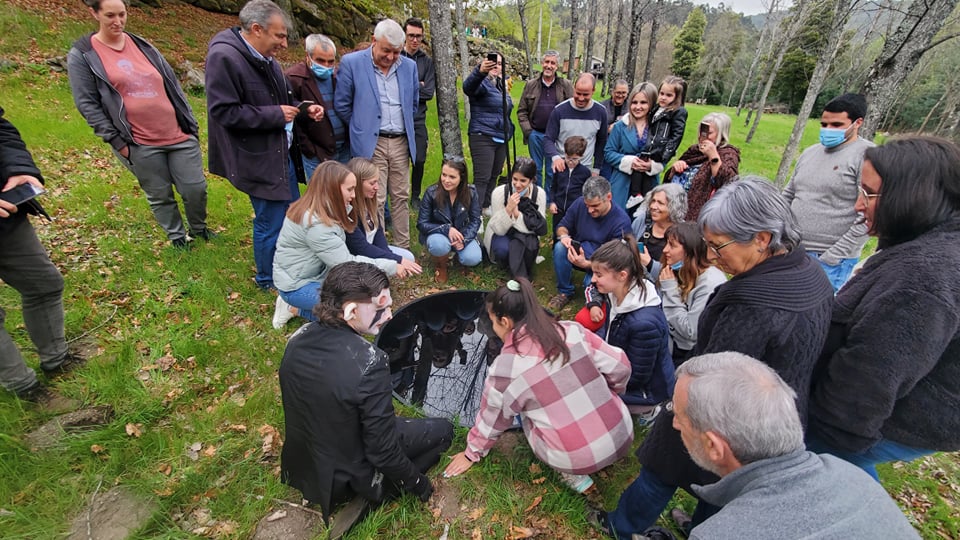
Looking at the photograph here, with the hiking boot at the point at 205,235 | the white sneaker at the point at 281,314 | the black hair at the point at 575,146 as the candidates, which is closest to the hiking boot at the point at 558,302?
the black hair at the point at 575,146

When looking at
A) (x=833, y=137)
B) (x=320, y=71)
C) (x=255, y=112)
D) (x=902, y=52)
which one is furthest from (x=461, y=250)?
(x=902, y=52)

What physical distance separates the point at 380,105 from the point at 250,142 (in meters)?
1.38

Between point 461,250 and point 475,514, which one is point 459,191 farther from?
point 475,514

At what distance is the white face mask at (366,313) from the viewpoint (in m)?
1.90

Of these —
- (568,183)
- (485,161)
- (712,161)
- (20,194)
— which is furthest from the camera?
(485,161)

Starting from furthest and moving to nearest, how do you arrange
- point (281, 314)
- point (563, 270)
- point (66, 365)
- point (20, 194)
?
1. point (563, 270)
2. point (281, 314)
3. point (66, 365)
4. point (20, 194)

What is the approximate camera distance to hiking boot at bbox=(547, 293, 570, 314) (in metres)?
4.26

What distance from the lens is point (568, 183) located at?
4.89m

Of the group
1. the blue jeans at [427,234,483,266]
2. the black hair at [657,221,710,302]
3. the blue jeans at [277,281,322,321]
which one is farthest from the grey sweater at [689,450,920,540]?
the blue jeans at [427,234,483,266]

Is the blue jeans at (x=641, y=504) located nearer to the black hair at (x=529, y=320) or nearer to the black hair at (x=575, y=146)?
the black hair at (x=529, y=320)

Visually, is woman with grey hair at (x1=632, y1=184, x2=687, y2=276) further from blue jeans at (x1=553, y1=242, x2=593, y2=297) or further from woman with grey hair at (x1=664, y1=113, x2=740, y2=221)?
blue jeans at (x1=553, y1=242, x2=593, y2=297)

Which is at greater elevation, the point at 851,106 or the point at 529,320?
the point at 851,106

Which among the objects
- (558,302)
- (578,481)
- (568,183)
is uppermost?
(568,183)

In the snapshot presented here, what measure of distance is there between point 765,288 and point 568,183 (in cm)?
353
